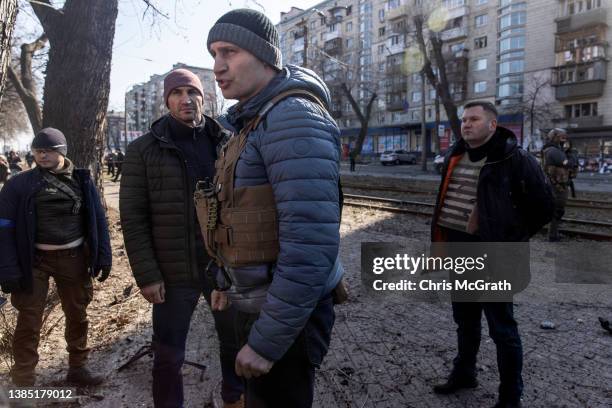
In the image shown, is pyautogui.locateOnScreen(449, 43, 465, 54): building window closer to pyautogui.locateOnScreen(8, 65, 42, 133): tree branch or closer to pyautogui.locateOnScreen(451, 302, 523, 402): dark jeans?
pyautogui.locateOnScreen(8, 65, 42, 133): tree branch

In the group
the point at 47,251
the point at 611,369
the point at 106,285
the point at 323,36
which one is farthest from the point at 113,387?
the point at 323,36

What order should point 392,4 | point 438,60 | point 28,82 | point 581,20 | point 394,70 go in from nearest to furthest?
point 28,82
point 438,60
point 581,20
point 394,70
point 392,4

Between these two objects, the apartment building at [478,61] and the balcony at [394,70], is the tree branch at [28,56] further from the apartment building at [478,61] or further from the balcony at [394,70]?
the balcony at [394,70]

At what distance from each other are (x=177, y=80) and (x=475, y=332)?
8.67ft

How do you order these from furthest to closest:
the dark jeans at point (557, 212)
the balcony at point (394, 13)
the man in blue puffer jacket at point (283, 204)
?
the balcony at point (394, 13), the dark jeans at point (557, 212), the man in blue puffer jacket at point (283, 204)

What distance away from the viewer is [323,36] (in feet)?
216

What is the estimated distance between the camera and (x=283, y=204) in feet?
5.16

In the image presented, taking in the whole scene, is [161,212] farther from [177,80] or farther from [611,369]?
[611,369]

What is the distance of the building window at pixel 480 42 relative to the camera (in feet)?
158

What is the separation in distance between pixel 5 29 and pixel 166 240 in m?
1.70

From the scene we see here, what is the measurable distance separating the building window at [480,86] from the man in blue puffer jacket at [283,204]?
5109cm

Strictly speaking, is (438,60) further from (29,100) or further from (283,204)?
(283,204)

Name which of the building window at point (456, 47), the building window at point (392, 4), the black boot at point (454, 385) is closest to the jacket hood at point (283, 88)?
the black boot at point (454, 385)

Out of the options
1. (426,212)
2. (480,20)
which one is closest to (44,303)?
(426,212)
